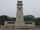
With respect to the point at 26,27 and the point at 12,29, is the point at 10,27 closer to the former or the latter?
the point at 12,29

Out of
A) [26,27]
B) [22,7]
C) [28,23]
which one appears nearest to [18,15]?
[22,7]

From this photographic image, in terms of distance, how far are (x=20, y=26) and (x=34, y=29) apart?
3.86ft

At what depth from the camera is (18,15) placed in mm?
11109

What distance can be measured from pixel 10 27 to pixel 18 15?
2.63m

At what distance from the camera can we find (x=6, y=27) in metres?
8.77

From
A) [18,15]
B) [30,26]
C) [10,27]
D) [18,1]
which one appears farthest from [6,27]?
[18,1]

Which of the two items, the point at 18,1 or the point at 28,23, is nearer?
the point at 28,23

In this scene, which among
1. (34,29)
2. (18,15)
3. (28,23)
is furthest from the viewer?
(18,15)

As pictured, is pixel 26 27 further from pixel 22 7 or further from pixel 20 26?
pixel 22 7

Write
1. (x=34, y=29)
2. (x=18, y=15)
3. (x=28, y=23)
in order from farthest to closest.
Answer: (x=18, y=15) → (x=28, y=23) → (x=34, y=29)

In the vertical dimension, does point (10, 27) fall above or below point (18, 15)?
below

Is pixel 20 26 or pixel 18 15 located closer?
pixel 20 26

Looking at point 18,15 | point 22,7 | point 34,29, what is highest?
point 22,7

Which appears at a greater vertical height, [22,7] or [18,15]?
[22,7]
